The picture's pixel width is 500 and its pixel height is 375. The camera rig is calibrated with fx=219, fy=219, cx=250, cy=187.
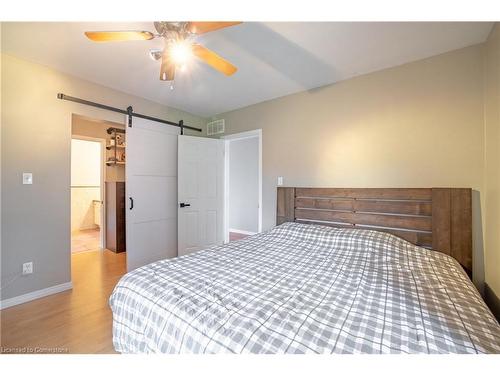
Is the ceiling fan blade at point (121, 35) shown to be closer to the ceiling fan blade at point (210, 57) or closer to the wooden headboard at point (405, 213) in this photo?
the ceiling fan blade at point (210, 57)

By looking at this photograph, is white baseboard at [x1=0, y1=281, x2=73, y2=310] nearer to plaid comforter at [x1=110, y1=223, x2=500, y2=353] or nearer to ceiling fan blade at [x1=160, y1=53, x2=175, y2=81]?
plaid comforter at [x1=110, y1=223, x2=500, y2=353]

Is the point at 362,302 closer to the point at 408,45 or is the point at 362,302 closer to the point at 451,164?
the point at 451,164

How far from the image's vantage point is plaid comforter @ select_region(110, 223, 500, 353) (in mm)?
758

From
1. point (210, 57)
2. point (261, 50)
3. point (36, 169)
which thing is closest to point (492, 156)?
point (261, 50)

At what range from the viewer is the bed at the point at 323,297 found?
768 mm

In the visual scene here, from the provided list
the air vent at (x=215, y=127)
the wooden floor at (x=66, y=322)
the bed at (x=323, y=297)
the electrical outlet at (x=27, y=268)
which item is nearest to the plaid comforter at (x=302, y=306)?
the bed at (x=323, y=297)

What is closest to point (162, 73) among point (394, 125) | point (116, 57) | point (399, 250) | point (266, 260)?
point (116, 57)

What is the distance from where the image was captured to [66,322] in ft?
5.96

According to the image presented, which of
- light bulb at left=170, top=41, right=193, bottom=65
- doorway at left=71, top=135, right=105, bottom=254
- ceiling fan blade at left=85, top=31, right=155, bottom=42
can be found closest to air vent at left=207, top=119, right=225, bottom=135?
light bulb at left=170, top=41, right=193, bottom=65

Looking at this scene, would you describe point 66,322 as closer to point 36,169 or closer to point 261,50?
point 36,169

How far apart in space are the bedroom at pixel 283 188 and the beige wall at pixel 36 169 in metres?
0.01

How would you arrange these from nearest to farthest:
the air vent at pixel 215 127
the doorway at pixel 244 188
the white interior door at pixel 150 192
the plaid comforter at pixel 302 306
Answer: the plaid comforter at pixel 302 306, the white interior door at pixel 150 192, the air vent at pixel 215 127, the doorway at pixel 244 188

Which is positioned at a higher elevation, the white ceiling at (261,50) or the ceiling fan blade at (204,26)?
the white ceiling at (261,50)

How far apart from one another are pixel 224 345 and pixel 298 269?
815 mm
